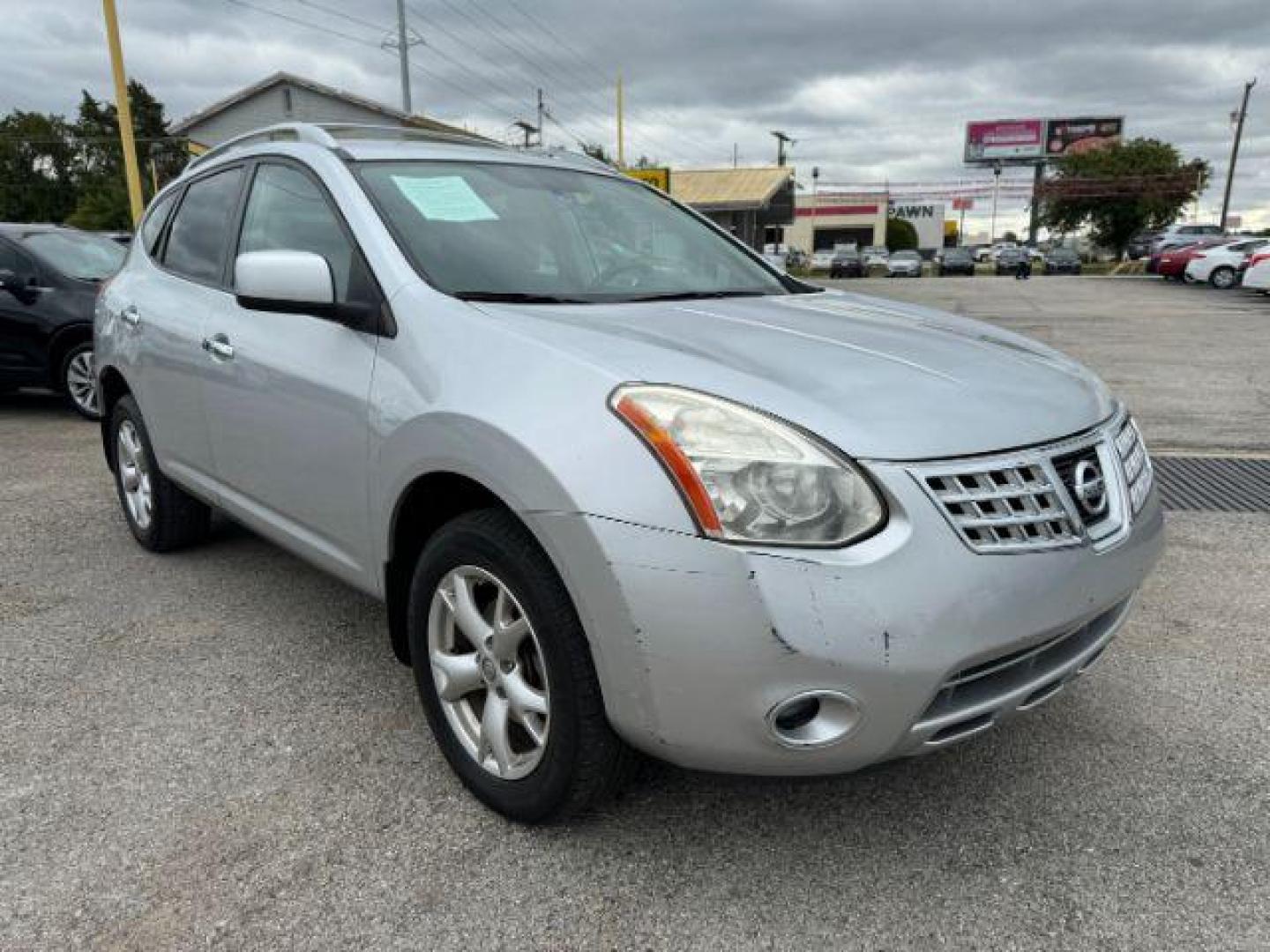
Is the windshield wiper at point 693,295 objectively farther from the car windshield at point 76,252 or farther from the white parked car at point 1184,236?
the white parked car at point 1184,236

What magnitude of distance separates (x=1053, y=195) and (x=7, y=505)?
62959 millimetres

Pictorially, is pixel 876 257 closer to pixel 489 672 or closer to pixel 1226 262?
pixel 1226 262

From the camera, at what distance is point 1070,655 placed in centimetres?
A: 210

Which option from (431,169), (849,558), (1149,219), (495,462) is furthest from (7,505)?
(1149,219)

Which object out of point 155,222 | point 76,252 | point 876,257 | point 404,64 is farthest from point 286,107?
point 876,257

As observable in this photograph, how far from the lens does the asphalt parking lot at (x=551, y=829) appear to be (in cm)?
199

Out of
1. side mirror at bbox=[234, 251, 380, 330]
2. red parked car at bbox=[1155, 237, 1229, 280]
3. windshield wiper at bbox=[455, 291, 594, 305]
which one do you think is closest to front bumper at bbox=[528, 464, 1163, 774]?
windshield wiper at bbox=[455, 291, 594, 305]

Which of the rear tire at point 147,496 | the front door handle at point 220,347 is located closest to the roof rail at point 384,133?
the front door handle at point 220,347

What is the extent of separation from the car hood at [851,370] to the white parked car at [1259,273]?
807 inches

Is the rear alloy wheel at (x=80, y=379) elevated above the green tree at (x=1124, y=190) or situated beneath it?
situated beneath

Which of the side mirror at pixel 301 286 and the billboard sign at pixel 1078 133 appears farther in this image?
the billboard sign at pixel 1078 133

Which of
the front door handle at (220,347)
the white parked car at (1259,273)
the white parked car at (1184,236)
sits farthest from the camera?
the white parked car at (1184,236)

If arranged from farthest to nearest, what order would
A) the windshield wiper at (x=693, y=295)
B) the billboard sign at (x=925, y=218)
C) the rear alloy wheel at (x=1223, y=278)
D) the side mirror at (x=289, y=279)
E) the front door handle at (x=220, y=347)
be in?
the billboard sign at (x=925, y=218) → the rear alloy wheel at (x=1223, y=278) → the front door handle at (x=220, y=347) → the windshield wiper at (x=693, y=295) → the side mirror at (x=289, y=279)

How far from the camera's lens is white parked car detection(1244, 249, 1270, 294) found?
19.4 m
